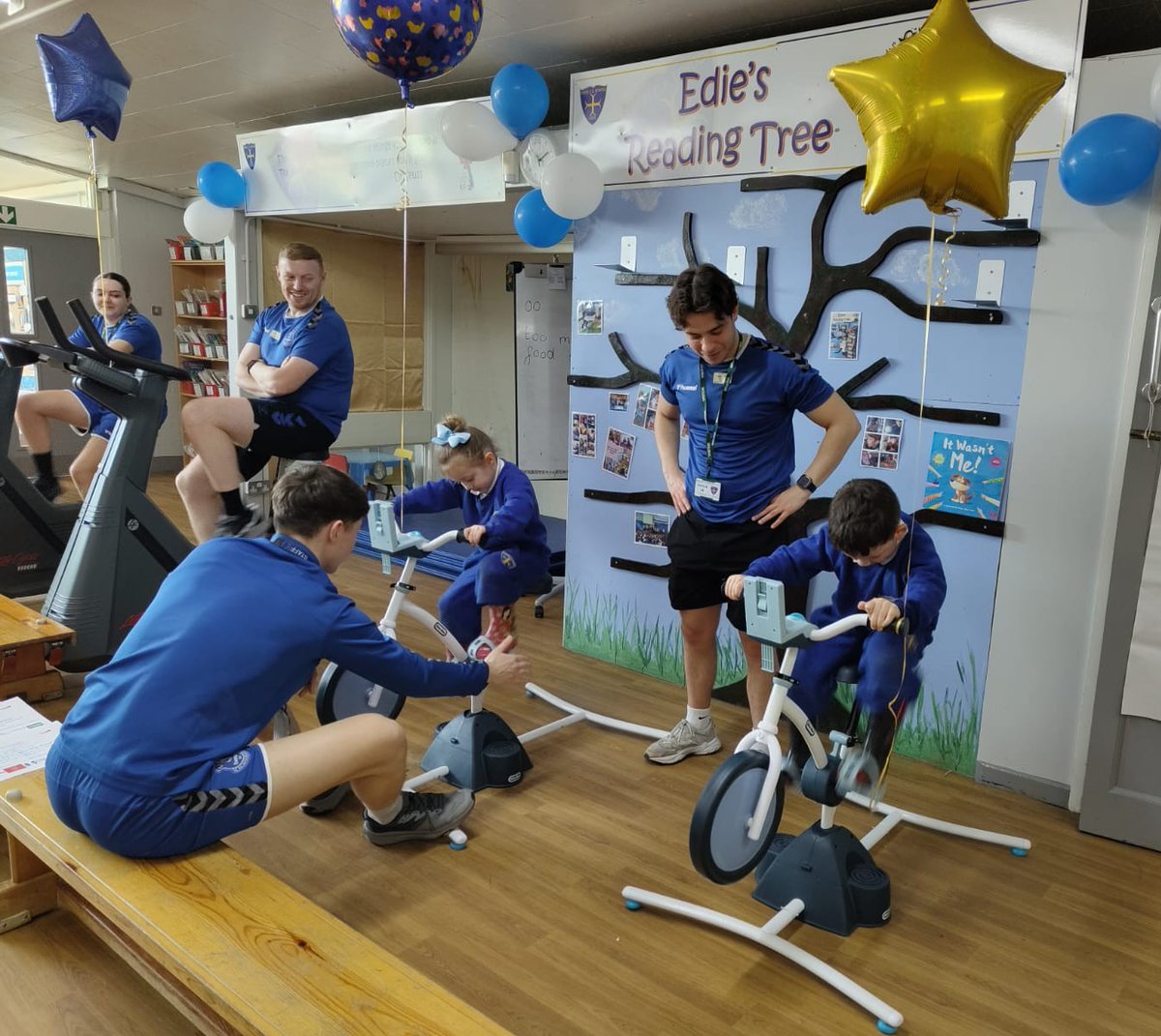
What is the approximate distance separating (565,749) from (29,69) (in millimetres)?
5392

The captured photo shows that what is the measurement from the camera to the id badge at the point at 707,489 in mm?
2922

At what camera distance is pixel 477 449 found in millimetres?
2975

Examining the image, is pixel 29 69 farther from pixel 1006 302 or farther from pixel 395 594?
pixel 1006 302

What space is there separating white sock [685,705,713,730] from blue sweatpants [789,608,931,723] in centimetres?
84

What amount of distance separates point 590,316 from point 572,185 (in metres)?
0.58

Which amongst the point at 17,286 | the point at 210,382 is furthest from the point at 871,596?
the point at 17,286

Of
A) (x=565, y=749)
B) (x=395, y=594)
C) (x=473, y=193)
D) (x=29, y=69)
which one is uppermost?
(x=29, y=69)

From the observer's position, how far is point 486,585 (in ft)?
9.97

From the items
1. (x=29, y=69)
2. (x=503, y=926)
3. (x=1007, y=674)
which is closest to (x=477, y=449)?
(x=503, y=926)

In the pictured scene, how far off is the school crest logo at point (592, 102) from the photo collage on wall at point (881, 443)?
5.60 ft

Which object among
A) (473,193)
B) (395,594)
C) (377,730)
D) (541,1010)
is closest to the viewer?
(541,1010)

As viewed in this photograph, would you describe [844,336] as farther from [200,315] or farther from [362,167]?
[200,315]

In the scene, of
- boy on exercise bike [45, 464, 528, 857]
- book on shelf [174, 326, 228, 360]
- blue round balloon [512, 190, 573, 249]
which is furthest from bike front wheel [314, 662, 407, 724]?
book on shelf [174, 326, 228, 360]

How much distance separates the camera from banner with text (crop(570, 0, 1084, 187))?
108 inches
